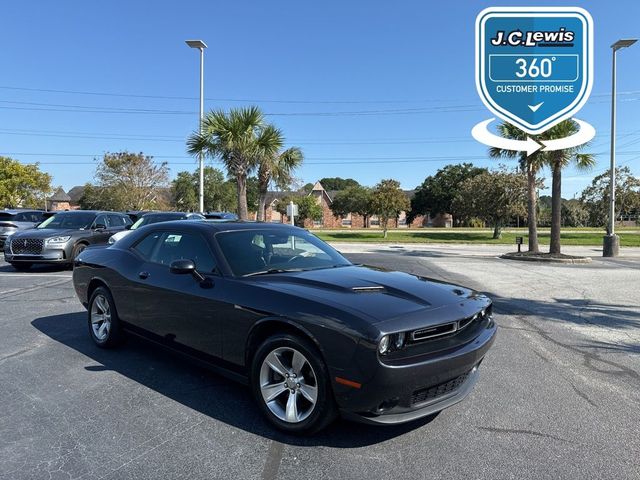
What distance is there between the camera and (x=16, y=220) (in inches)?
742

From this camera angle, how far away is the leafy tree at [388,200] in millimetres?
44994

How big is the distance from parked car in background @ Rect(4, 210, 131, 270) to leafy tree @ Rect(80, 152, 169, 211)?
4019 centimetres

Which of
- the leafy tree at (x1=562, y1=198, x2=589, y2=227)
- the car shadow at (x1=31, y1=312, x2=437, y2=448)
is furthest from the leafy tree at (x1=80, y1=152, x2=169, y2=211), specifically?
the leafy tree at (x1=562, y1=198, x2=589, y2=227)

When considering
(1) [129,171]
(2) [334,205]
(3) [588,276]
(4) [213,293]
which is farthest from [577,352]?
(2) [334,205]

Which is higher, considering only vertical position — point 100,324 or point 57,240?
point 57,240

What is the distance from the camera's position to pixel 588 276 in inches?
524

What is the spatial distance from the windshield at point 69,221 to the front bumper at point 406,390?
40.7 feet

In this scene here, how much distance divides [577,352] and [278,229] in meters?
3.84

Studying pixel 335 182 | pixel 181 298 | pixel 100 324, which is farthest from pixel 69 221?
pixel 335 182

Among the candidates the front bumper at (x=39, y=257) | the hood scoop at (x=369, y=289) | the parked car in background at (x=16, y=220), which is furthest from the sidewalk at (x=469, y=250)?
the hood scoop at (x=369, y=289)

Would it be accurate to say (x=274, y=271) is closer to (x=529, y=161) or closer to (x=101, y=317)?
(x=101, y=317)

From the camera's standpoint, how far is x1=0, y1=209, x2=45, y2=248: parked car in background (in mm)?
17625

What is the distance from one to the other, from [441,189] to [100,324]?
246 ft

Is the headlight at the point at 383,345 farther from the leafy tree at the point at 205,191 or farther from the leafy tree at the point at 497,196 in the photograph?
the leafy tree at the point at 205,191
